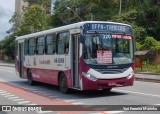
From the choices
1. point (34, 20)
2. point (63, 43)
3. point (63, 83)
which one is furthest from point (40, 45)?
point (34, 20)

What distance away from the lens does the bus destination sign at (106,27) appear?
14.5 metres

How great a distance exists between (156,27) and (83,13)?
1863cm

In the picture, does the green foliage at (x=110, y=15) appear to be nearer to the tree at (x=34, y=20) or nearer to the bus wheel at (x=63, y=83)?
the tree at (x=34, y=20)

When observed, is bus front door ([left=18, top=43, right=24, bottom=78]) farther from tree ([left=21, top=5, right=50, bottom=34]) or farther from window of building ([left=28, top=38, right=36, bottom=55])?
tree ([left=21, top=5, right=50, bottom=34])

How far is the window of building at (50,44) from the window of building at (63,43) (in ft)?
1.89

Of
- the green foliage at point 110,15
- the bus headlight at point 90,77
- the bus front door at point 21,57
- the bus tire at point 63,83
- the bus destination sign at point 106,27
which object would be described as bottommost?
the bus tire at point 63,83

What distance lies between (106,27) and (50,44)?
143 inches

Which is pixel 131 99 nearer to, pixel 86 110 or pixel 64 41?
pixel 86 110

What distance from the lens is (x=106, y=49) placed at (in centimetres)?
1451

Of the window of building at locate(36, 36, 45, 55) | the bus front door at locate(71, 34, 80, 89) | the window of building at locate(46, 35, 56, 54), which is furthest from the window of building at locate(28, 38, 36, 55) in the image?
the bus front door at locate(71, 34, 80, 89)

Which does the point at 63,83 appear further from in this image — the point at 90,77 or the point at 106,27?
the point at 106,27

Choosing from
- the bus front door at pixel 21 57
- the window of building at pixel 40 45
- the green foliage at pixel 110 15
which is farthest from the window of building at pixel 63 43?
the green foliage at pixel 110 15

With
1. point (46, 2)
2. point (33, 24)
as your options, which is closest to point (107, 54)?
point (33, 24)

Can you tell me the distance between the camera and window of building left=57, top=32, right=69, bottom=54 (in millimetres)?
15705
